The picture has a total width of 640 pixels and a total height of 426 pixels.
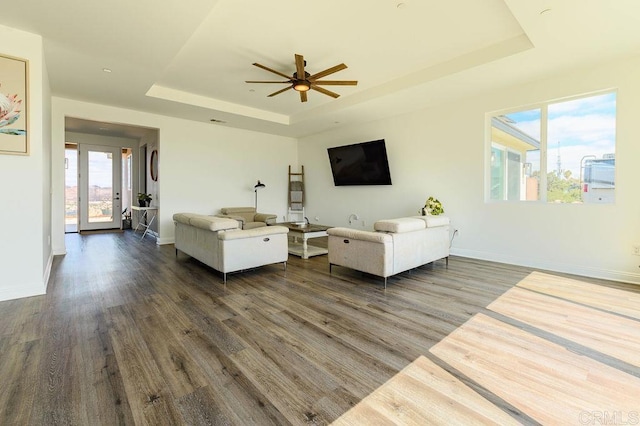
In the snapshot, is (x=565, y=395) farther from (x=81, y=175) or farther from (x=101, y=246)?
(x=81, y=175)

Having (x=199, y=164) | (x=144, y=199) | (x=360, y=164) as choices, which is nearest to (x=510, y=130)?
(x=360, y=164)

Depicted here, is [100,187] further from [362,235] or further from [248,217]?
[362,235]

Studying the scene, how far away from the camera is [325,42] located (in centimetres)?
354

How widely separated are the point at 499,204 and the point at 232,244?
13.2 feet

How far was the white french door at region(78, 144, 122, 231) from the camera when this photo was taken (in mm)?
8367

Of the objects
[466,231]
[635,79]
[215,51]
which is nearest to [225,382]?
[215,51]

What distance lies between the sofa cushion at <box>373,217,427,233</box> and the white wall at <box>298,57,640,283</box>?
5.52 feet

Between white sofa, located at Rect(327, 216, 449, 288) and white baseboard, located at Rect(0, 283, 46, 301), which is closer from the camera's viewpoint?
white baseboard, located at Rect(0, 283, 46, 301)

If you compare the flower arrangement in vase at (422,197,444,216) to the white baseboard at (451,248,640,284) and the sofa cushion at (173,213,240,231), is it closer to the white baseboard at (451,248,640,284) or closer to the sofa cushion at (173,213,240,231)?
the white baseboard at (451,248,640,284)

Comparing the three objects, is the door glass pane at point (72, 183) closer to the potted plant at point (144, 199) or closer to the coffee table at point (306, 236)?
the potted plant at point (144, 199)

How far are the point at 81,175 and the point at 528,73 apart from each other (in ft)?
34.3

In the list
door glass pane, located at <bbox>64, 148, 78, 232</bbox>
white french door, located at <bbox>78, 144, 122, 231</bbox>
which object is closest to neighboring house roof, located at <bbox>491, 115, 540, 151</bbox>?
white french door, located at <bbox>78, 144, 122, 231</bbox>

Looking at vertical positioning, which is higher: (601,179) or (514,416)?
(601,179)

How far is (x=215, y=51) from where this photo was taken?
371 centimetres
